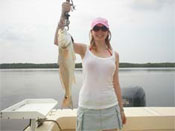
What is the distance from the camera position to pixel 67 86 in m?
1.37

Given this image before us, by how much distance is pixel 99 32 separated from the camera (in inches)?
66.6

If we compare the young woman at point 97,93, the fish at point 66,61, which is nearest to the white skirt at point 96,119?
the young woman at point 97,93

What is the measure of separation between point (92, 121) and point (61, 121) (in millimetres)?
1410

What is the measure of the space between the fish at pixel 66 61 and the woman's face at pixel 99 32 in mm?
380

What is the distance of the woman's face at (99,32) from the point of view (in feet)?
5.49

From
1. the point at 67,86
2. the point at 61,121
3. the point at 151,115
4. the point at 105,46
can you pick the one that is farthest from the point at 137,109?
the point at 67,86

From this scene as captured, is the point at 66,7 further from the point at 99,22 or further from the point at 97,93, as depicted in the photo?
the point at 97,93

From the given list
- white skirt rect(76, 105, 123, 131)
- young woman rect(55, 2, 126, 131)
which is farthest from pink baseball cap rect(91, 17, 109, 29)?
white skirt rect(76, 105, 123, 131)

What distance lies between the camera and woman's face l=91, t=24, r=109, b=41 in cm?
167

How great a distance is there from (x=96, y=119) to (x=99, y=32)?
0.64 m

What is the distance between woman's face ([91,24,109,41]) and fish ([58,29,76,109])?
38cm

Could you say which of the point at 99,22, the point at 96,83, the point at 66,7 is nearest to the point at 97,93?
the point at 96,83

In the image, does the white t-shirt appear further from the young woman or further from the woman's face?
the woman's face

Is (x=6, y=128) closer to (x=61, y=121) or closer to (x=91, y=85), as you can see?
(x=61, y=121)
